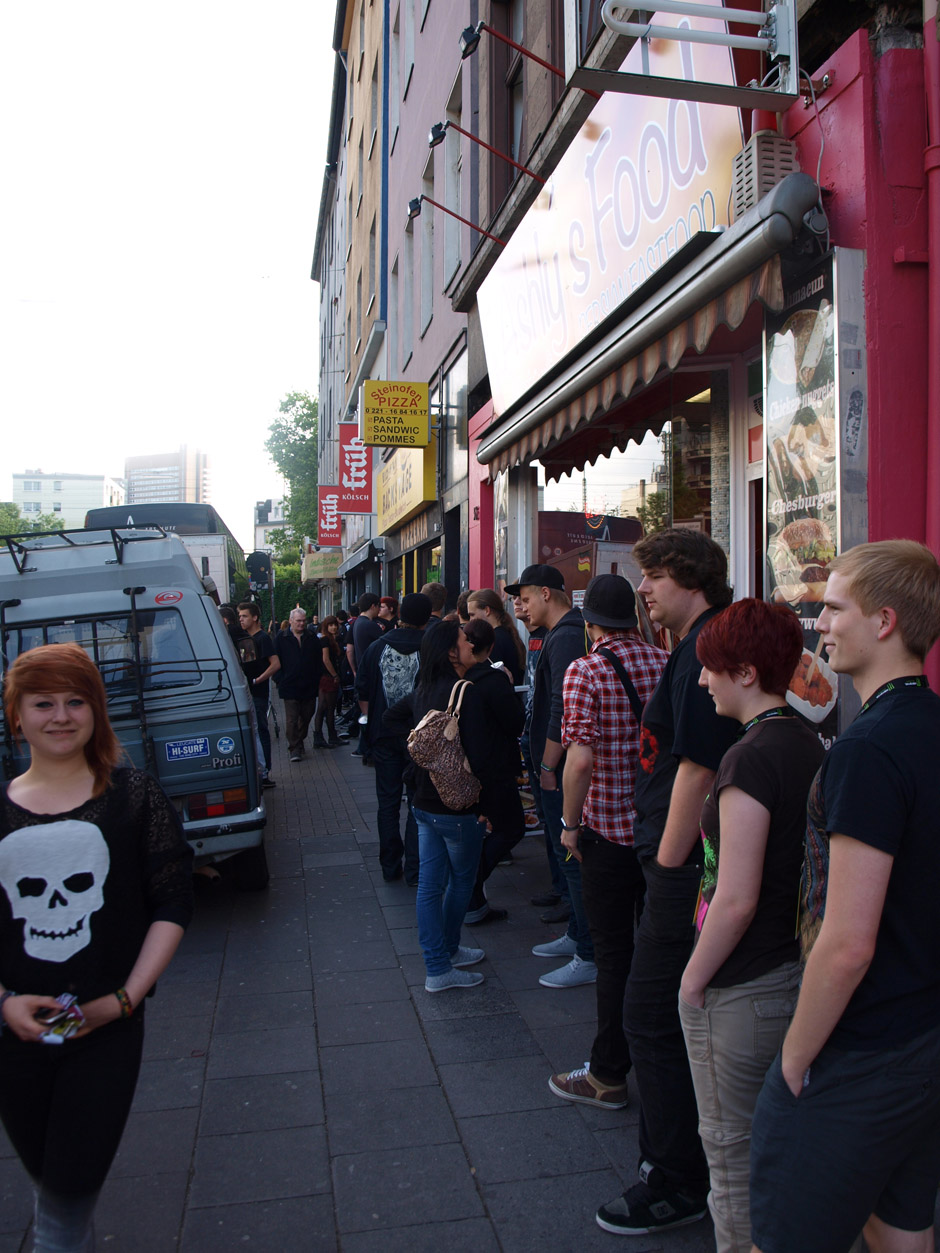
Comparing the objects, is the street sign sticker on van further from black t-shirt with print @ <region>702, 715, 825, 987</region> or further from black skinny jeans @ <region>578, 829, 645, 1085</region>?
black t-shirt with print @ <region>702, 715, 825, 987</region>

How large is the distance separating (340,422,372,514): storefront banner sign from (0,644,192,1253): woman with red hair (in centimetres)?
2154

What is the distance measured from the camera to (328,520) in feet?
108

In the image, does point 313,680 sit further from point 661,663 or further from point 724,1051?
point 724,1051

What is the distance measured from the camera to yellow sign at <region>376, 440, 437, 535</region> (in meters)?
15.2

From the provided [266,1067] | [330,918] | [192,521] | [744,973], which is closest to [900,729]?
[744,973]

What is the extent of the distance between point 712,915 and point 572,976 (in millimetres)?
2651

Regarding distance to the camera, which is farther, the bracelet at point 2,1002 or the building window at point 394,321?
the building window at point 394,321

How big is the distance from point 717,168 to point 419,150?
1337 cm

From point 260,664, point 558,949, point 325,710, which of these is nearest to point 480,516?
point 260,664

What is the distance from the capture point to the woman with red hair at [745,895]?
2.03 metres

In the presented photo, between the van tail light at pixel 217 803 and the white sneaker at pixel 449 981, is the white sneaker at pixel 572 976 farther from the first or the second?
the van tail light at pixel 217 803

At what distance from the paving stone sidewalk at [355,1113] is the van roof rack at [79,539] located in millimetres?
2495

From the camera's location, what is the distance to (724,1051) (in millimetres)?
2129

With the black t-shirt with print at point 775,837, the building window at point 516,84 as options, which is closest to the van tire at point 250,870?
the black t-shirt with print at point 775,837
